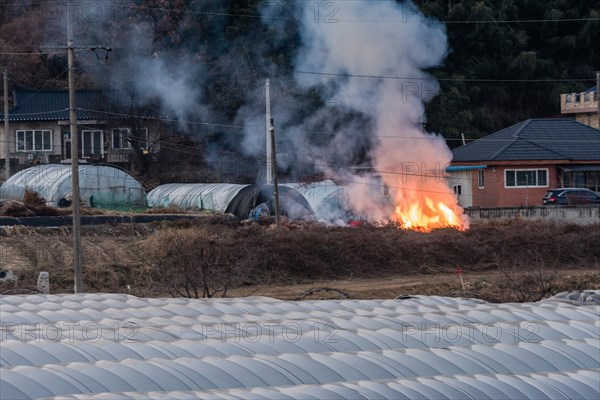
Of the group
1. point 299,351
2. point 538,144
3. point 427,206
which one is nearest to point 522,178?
point 538,144

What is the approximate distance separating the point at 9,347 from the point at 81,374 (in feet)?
8.16

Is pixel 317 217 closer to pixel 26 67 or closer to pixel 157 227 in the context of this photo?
pixel 157 227

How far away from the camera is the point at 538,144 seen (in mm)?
53469

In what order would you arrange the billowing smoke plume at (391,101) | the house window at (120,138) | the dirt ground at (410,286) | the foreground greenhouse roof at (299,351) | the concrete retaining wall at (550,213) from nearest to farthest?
the foreground greenhouse roof at (299,351) → the dirt ground at (410,286) → the billowing smoke plume at (391,101) → the concrete retaining wall at (550,213) → the house window at (120,138)

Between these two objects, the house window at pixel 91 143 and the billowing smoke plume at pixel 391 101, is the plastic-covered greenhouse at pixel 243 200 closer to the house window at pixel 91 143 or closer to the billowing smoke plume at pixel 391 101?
the billowing smoke plume at pixel 391 101

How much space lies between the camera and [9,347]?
→ 15.0m

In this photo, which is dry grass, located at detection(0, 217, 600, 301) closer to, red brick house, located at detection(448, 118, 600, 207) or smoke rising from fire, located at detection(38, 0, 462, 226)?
smoke rising from fire, located at detection(38, 0, 462, 226)

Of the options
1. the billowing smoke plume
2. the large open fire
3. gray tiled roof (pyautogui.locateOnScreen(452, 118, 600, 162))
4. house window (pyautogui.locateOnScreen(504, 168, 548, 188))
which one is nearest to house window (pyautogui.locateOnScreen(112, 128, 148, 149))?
the billowing smoke plume

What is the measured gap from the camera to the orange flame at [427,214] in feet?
145

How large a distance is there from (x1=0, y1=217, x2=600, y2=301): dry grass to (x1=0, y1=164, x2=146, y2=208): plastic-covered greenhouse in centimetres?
862

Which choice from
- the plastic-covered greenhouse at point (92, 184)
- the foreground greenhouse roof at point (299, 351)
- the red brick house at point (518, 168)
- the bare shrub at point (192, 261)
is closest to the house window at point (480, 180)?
the red brick house at point (518, 168)

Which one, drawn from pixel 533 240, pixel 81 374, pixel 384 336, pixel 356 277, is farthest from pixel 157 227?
pixel 81 374

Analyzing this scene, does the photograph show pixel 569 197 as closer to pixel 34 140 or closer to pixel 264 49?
pixel 264 49

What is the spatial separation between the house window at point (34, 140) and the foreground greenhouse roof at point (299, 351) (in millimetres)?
36016
